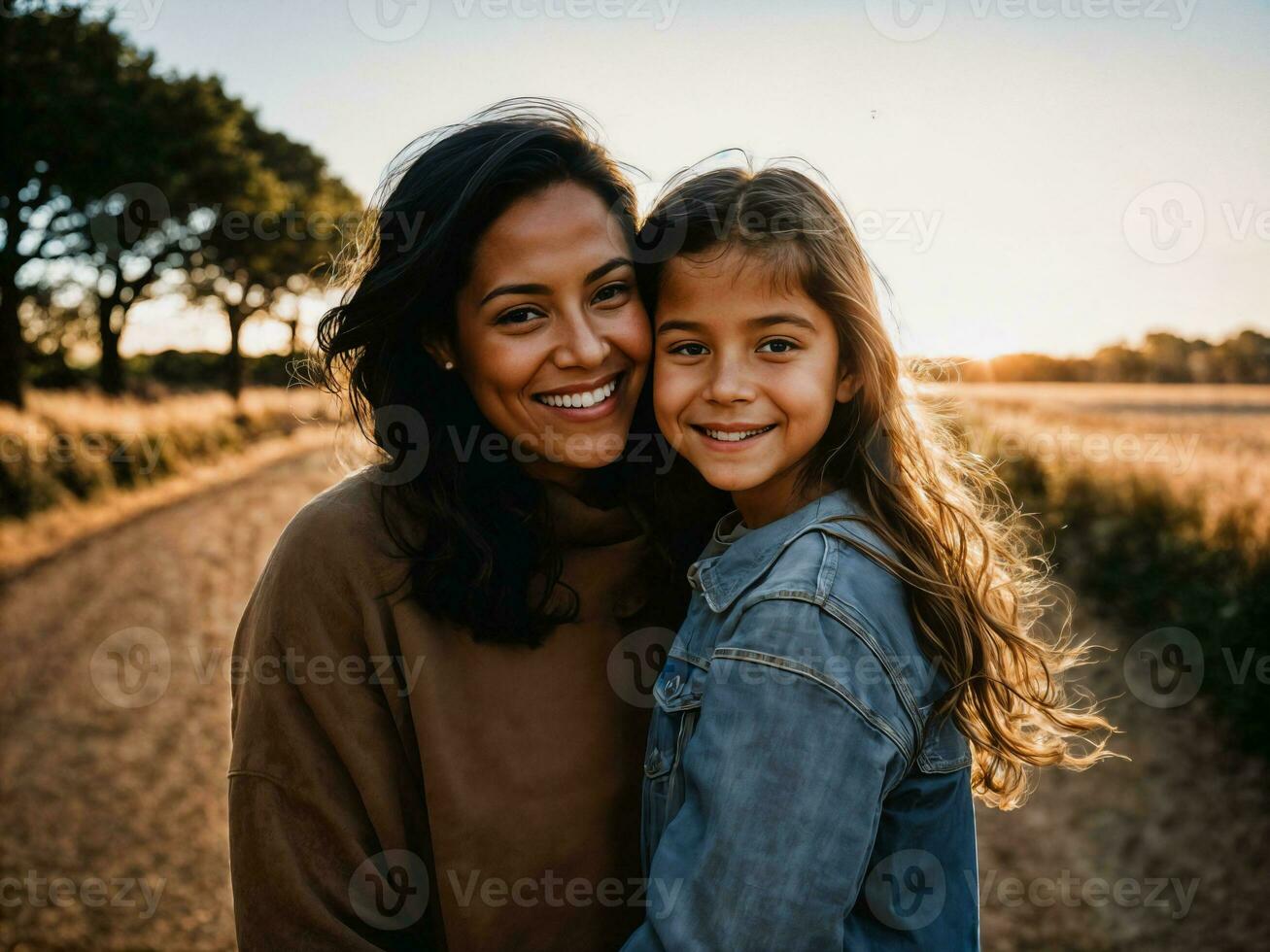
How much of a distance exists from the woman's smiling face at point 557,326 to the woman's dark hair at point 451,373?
67 mm

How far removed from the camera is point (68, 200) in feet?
50.4

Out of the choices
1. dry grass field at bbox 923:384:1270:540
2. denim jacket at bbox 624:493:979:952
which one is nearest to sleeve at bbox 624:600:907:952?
denim jacket at bbox 624:493:979:952

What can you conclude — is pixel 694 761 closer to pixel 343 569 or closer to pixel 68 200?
pixel 343 569

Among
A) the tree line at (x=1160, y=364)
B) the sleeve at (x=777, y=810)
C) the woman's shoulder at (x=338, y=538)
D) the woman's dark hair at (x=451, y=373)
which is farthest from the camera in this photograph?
the tree line at (x=1160, y=364)

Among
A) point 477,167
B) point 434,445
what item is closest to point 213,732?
point 434,445

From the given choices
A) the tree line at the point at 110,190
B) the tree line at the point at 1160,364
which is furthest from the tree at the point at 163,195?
the tree line at the point at 1160,364

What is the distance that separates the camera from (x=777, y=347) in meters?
1.87

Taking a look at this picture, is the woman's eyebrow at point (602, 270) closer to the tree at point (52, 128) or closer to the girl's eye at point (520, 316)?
the girl's eye at point (520, 316)

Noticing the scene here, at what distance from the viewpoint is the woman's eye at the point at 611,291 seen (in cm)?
206

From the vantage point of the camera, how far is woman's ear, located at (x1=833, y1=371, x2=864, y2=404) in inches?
76.7

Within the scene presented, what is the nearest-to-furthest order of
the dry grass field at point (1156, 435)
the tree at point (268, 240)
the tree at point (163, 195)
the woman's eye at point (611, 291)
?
the woman's eye at point (611, 291) → the dry grass field at point (1156, 435) → the tree at point (163, 195) → the tree at point (268, 240)

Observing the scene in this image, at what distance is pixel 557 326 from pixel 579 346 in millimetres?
90

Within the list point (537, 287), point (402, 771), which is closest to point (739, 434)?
point (537, 287)

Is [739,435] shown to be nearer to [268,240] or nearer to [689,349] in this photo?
[689,349]
